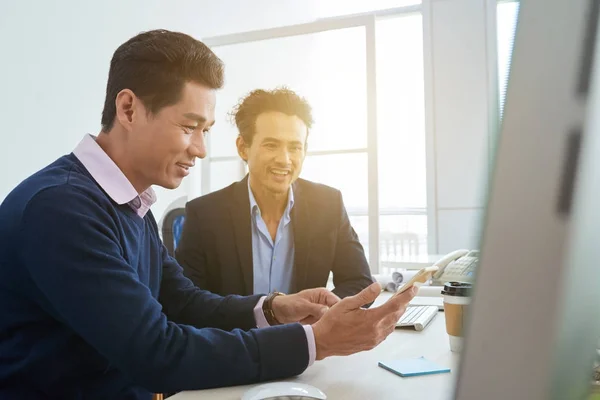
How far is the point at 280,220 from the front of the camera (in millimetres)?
2078

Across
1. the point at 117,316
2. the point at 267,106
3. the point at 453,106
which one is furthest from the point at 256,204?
the point at 453,106

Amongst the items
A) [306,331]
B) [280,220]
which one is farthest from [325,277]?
[306,331]

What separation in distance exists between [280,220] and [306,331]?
112cm

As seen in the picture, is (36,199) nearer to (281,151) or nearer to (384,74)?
(281,151)

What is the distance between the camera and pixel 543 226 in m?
0.21

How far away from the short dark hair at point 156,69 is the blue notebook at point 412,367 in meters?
0.77

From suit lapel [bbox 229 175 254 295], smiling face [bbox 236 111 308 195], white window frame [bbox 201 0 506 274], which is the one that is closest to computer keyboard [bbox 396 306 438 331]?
suit lapel [bbox 229 175 254 295]

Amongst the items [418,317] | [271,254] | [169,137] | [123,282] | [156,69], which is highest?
[156,69]

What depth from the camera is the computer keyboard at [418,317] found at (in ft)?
4.50

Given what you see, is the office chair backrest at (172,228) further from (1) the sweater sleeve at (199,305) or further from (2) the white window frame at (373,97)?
(2) the white window frame at (373,97)

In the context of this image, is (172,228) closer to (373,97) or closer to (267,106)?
(267,106)

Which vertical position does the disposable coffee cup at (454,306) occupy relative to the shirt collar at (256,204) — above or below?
below

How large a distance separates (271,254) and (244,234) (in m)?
0.15

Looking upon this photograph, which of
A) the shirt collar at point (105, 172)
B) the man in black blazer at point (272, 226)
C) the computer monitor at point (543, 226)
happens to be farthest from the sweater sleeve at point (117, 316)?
the man in black blazer at point (272, 226)
